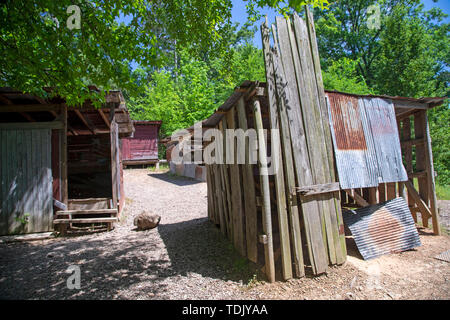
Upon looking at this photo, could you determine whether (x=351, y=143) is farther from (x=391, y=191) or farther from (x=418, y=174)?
(x=418, y=174)

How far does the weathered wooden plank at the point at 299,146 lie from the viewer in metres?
3.95

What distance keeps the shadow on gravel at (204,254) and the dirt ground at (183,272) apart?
2cm

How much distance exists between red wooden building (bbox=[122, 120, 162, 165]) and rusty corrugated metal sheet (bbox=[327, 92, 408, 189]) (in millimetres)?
16729

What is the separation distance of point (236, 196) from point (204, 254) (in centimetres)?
139

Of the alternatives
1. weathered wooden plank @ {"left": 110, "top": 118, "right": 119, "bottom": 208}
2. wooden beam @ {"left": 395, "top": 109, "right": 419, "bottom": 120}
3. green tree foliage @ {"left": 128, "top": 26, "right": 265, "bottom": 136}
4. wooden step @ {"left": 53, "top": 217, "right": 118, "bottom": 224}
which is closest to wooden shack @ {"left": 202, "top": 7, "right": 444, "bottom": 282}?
wooden beam @ {"left": 395, "top": 109, "right": 419, "bottom": 120}

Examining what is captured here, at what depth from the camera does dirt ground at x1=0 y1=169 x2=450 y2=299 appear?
11.8ft

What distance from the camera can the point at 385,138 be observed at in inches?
207

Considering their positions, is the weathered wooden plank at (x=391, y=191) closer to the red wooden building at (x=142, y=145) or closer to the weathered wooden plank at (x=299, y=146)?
the weathered wooden plank at (x=299, y=146)

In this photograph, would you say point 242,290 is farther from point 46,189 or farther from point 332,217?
point 46,189

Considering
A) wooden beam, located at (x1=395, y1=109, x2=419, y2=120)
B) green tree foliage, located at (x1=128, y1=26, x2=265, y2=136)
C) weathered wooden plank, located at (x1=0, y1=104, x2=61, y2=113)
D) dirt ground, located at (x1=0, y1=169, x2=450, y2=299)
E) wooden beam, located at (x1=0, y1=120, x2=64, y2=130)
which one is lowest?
dirt ground, located at (x1=0, y1=169, x2=450, y2=299)

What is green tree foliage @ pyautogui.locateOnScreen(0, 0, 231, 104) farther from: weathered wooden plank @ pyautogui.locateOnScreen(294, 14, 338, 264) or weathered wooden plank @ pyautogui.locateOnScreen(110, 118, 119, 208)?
weathered wooden plank @ pyautogui.locateOnScreen(110, 118, 119, 208)

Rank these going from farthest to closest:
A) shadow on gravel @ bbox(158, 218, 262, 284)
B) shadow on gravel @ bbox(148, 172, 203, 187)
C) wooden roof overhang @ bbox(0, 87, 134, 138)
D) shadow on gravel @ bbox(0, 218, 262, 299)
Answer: shadow on gravel @ bbox(148, 172, 203, 187) → wooden roof overhang @ bbox(0, 87, 134, 138) → shadow on gravel @ bbox(158, 218, 262, 284) → shadow on gravel @ bbox(0, 218, 262, 299)

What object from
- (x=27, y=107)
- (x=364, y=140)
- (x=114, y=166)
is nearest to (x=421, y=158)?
(x=364, y=140)

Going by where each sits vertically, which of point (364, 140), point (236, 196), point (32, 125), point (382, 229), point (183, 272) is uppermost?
point (32, 125)
